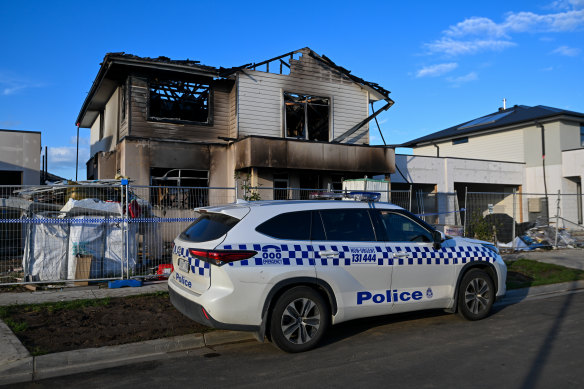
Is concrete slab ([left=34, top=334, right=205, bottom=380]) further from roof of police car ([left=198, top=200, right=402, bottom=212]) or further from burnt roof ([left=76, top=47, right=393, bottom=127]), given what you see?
burnt roof ([left=76, top=47, right=393, bottom=127])

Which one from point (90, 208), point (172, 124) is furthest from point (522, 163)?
point (90, 208)

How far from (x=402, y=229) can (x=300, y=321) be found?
195 cm

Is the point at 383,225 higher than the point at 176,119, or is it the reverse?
the point at 176,119

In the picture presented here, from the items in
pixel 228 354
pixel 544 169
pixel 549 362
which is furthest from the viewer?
pixel 544 169

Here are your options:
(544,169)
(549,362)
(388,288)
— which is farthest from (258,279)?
(544,169)

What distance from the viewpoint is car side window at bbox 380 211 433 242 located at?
19.9 feet

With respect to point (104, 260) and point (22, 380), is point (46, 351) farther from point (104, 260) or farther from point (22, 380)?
point (104, 260)

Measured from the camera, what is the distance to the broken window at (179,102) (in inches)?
633

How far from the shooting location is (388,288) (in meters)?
5.80

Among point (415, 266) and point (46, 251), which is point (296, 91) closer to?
point (46, 251)

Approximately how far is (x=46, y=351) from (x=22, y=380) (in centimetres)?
54

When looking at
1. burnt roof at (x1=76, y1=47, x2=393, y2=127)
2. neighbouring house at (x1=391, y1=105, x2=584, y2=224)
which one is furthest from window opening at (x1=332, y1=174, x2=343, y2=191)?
burnt roof at (x1=76, y1=47, x2=393, y2=127)

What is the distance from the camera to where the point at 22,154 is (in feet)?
64.8

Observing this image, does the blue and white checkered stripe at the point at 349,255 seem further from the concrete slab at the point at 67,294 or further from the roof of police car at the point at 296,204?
the concrete slab at the point at 67,294
